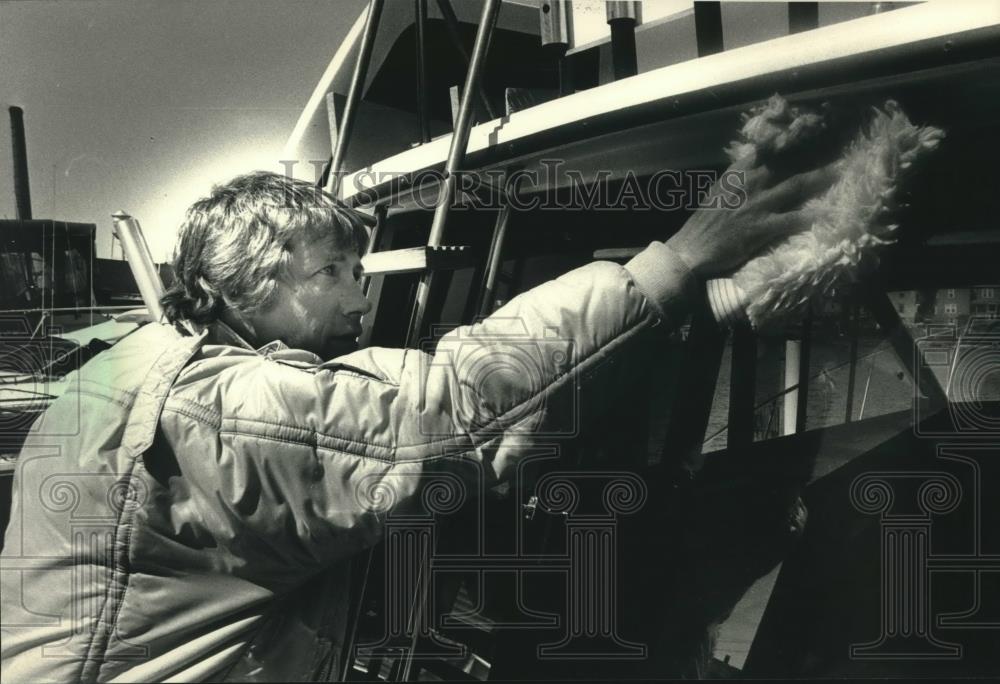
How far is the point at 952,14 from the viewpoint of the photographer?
1084mm

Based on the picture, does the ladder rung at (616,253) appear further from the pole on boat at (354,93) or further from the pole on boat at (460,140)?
the pole on boat at (354,93)

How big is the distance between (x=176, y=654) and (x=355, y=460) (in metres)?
0.41

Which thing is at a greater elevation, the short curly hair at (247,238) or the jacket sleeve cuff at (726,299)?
the short curly hair at (247,238)

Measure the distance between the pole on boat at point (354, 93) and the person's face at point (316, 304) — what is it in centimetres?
32

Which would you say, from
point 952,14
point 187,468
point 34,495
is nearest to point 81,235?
point 34,495

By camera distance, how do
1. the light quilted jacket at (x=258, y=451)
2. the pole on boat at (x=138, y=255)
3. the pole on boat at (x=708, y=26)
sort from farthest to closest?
the pole on boat at (x=138, y=255) → the pole on boat at (x=708, y=26) → the light quilted jacket at (x=258, y=451)

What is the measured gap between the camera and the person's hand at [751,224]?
114 cm

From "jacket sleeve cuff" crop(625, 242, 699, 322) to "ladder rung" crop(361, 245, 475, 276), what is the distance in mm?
343

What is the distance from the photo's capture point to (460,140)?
1.37 meters

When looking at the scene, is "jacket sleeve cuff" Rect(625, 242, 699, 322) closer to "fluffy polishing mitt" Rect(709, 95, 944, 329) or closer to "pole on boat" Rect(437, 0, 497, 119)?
"fluffy polishing mitt" Rect(709, 95, 944, 329)

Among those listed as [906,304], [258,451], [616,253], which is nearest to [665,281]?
[616,253]

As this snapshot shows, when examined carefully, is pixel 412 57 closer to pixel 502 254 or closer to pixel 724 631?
pixel 502 254

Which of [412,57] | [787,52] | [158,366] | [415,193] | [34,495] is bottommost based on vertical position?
[34,495]

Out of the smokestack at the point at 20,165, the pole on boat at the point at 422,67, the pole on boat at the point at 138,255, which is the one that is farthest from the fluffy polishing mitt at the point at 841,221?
the smokestack at the point at 20,165
